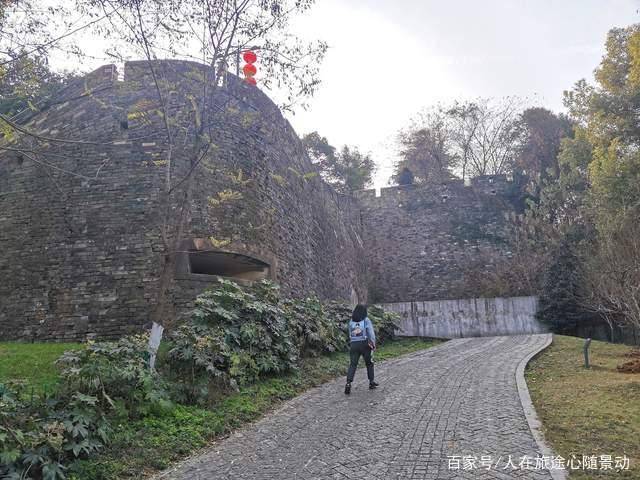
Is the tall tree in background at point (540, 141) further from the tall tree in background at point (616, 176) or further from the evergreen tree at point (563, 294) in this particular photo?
the tall tree in background at point (616, 176)

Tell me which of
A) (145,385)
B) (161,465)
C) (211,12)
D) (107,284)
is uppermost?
(211,12)

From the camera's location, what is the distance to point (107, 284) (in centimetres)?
829

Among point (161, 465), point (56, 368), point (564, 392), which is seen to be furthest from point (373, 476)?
point (56, 368)

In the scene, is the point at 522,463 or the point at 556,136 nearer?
the point at 522,463

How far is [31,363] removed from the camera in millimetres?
5992

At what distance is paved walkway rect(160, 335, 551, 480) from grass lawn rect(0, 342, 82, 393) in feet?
7.10

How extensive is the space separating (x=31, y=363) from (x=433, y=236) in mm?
16238

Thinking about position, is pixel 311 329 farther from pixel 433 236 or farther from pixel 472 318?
pixel 433 236

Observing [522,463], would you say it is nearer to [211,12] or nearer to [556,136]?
[211,12]

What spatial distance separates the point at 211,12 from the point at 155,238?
4.03 m

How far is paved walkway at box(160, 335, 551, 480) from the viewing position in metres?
3.73

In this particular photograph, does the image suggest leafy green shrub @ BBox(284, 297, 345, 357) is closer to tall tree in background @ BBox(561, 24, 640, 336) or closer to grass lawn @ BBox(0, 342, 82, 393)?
grass lawn @ BBox(0, 342, 82, 393)

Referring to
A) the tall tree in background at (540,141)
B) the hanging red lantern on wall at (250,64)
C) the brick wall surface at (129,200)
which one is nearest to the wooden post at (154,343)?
the brick wall surface at (129,200)

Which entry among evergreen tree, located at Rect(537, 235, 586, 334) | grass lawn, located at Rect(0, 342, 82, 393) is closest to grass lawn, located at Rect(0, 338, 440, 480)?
grass lawn, located at Rect(0, 342, 82, 393)
